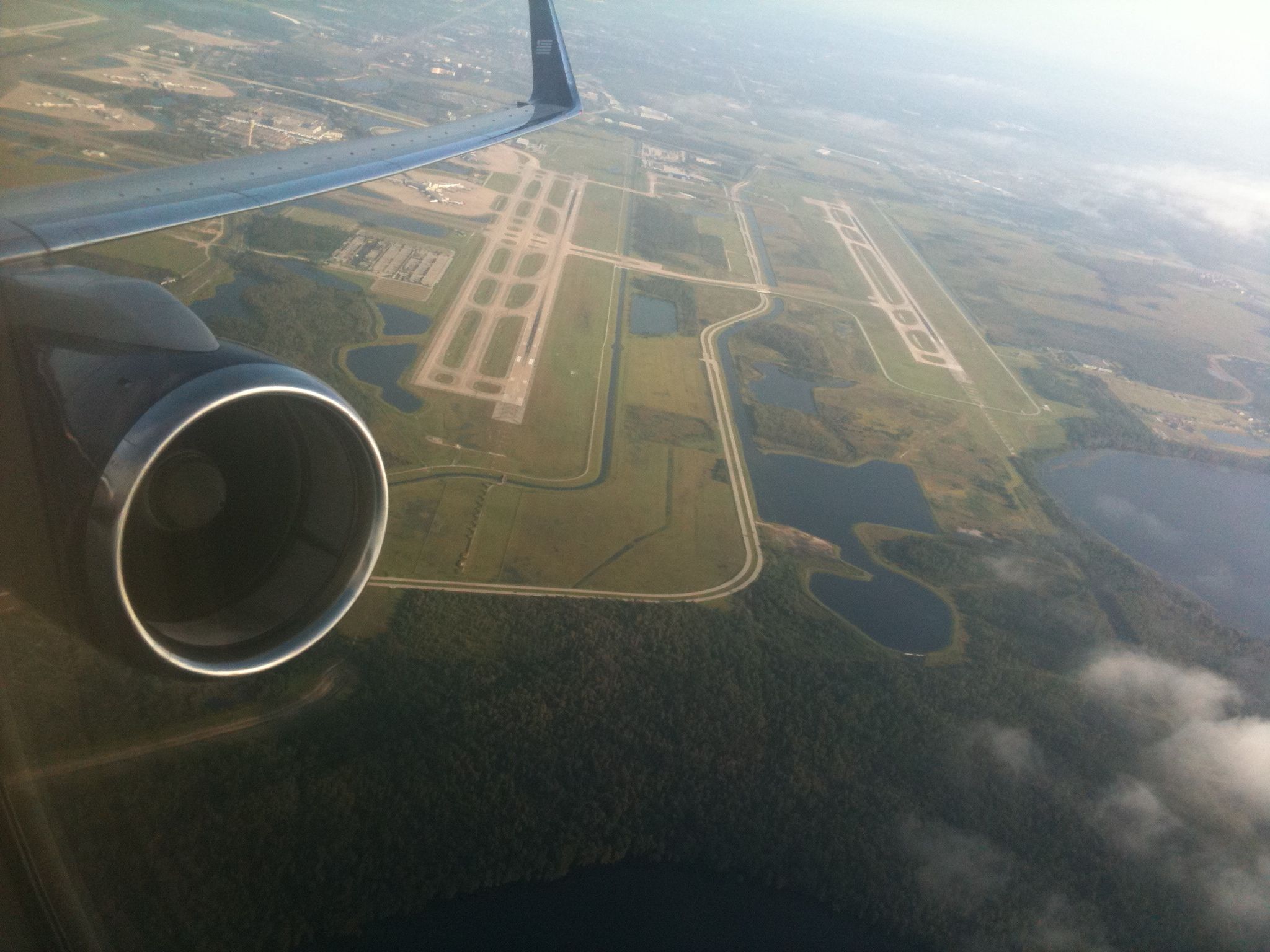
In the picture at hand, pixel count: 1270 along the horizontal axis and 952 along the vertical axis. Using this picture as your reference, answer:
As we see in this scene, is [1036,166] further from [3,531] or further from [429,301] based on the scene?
[3,531]

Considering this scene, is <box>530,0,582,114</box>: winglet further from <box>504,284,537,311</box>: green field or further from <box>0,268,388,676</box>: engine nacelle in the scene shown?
<box>504,284,537,311</box>: green field

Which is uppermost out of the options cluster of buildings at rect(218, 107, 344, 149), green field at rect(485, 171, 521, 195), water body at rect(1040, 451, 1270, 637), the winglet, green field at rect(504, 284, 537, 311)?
the winglet

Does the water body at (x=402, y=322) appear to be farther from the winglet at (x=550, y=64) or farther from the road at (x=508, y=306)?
the winglet at (x=550, y=64)

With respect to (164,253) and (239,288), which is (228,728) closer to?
(239,288)

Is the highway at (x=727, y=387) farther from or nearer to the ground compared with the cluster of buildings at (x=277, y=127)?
nearer to the ground

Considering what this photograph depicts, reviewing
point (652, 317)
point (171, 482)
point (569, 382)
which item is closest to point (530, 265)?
point (652, 317)

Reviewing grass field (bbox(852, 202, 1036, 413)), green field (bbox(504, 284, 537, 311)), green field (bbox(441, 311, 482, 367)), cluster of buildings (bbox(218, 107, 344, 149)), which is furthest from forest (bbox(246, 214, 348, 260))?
grass field (bbox(852, 202, 1036, 413))

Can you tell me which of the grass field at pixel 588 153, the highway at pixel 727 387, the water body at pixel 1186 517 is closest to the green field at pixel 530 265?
the highway at pixel 727 387

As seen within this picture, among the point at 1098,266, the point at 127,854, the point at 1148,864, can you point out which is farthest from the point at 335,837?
the point at 1098,266
